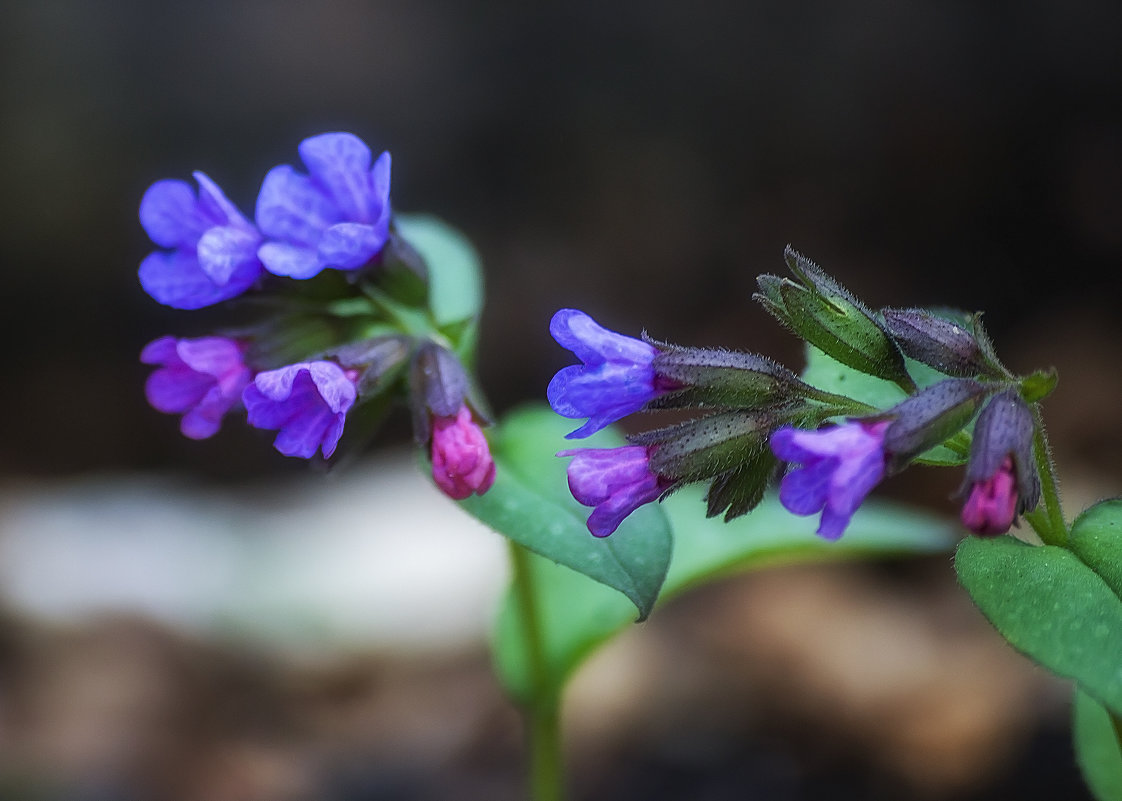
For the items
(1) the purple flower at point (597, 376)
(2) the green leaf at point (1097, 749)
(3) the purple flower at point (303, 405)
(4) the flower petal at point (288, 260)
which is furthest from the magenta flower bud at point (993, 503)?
(4) the flower petal at point (288, 260)

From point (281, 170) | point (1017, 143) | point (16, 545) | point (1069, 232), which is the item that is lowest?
point (16, 545)

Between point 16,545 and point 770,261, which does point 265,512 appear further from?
point 770,261

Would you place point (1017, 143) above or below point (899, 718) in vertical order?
above

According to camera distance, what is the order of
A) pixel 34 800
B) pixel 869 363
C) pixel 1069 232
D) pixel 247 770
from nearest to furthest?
1. pixel 869 363
2. pixel 34 800
3. pixel 247 770
4. pixel 1069 232

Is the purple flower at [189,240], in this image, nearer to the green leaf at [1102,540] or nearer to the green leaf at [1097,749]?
the green leaf at [1102,540]

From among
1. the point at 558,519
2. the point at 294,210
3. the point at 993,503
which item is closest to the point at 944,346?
the point at 993,503

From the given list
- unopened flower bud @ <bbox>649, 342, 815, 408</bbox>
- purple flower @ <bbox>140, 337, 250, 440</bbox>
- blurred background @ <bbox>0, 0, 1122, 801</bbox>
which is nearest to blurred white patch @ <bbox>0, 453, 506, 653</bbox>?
blurred background @ <bbox>0, 0, 1122, 801</bbox>

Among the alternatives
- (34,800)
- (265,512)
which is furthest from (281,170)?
(265,512)
